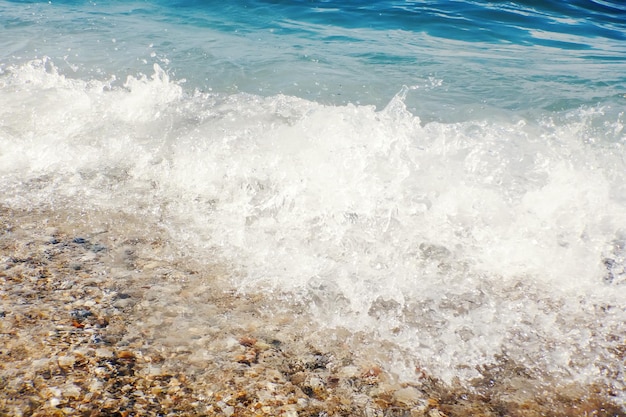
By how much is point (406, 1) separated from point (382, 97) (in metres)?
8.07

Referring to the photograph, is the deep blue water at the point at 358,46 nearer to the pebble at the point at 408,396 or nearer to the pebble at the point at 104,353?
the pebble at the point at 408,396

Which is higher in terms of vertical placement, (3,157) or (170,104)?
(170,104)

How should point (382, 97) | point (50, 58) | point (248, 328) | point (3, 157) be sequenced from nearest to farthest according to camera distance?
point (248, 328) → point (3, 157) → point (382, 97) → point (50, 58)

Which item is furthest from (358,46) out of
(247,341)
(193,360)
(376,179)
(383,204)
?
(193,360)

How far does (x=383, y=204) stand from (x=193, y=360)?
1902 mm

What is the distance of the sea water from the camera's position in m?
2.73

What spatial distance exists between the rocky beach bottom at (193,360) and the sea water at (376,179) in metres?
0.13

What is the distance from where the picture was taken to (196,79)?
6.77 m

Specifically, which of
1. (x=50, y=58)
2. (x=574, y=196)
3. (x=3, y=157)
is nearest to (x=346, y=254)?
(x=574, y=196)

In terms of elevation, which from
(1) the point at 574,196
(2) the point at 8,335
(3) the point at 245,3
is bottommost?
(2) the point at 8,335

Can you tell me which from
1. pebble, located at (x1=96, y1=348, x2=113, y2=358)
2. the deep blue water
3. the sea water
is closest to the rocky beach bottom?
pebble, located at (x1=96, y1=348, x2=113, y2=358)

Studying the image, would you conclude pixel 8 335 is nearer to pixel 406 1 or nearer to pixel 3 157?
pixel 3 157

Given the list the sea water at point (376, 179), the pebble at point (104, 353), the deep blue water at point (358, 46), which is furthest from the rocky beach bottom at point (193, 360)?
the deep blue water at point (358, 46)

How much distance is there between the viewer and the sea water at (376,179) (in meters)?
2.73
